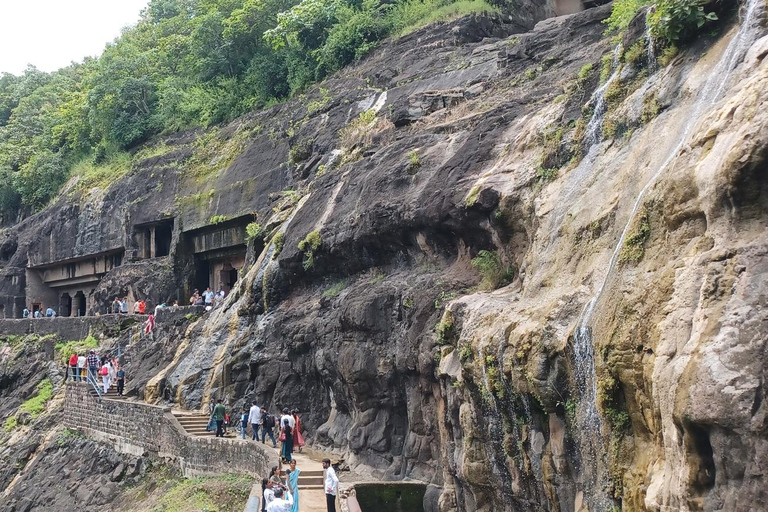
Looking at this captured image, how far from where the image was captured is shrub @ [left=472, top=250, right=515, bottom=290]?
16.0m

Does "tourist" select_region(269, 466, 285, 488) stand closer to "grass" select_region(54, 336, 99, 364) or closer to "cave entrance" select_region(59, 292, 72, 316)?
"grass" select_region(54, 336, 99, 364)

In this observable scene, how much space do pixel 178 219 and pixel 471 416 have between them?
2352cm

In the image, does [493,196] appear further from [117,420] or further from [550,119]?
[117,420]

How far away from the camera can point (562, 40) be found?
78.2 feet

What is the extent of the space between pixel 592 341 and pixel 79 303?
39.7 meters

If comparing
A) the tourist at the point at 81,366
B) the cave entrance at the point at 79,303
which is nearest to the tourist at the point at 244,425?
the tourist at the point at 81,366

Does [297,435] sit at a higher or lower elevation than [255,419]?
lower

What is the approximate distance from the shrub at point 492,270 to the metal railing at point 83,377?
15.4m

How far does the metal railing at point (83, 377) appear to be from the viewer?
2752 cm

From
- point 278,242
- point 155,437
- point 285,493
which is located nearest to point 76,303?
point 155,437

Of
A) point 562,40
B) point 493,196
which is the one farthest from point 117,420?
point 562,40

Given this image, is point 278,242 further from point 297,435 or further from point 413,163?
point 297,435

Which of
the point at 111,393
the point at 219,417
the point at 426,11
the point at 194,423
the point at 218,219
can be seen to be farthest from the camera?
the point at 426,11

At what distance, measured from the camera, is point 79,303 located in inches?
1768
